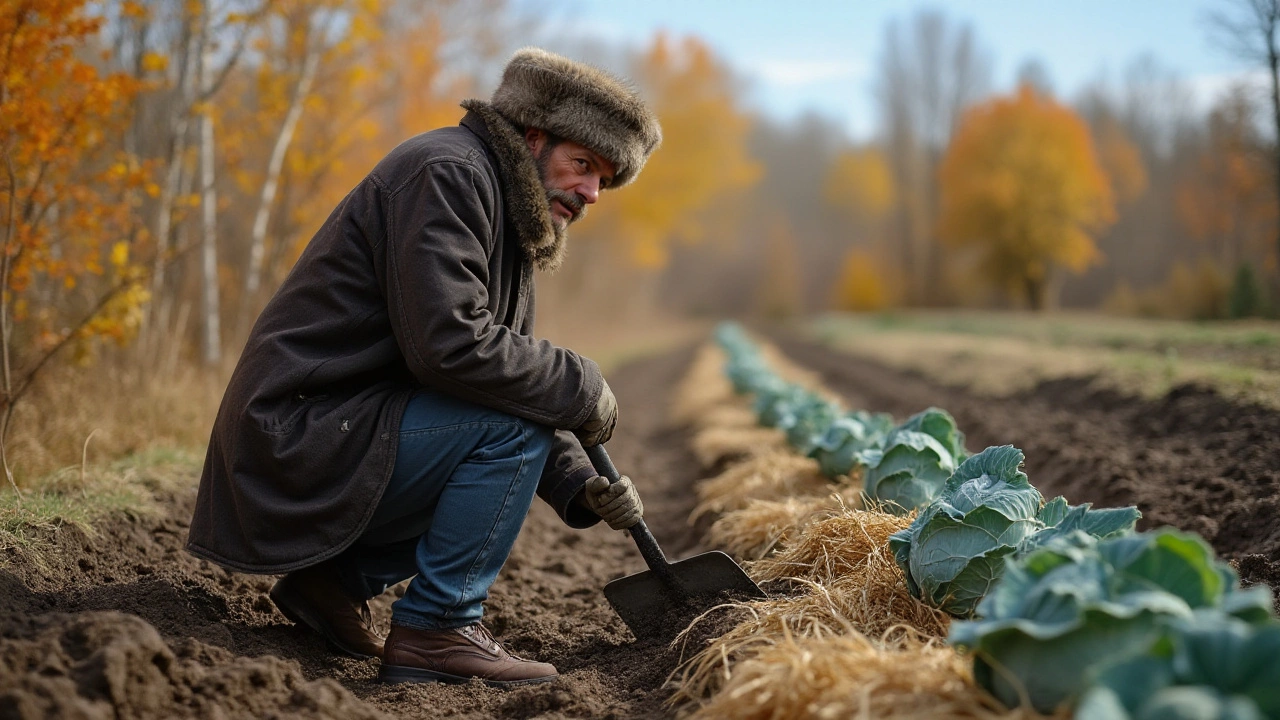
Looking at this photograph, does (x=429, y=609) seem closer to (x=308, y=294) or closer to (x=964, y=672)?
(x=308, y=294)

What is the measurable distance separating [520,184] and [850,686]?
1.80m

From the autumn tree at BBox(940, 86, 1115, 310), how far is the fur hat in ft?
111

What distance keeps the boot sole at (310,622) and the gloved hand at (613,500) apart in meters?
0.95

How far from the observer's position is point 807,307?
64875mm

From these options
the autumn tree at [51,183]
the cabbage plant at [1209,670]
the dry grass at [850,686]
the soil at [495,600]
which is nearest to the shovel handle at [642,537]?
the soil at [495,600]

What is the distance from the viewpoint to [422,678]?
9.36 ft

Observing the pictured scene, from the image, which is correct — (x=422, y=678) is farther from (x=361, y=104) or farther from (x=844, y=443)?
(x=361, y=104)

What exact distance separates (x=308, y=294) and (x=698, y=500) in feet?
11.9

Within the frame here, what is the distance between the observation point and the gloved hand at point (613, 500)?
310 cm

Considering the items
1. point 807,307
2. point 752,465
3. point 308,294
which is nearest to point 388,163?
point 308,294

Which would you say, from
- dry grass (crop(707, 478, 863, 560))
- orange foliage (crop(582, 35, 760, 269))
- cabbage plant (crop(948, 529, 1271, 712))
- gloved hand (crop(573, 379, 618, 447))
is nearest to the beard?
gloved hand (crop(573, 379, 618, 447))

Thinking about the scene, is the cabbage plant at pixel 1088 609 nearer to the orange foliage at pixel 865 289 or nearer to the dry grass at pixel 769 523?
the dry grass at pixel 769 523

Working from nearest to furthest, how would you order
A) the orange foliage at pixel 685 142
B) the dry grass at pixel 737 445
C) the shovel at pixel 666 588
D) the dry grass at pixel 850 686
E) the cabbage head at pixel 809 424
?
the dry grass at pixel 850 686, the shovel at pixel 666 588, the cabbage head at pixel 809 424, the dry grass at pixel 737 445, the orange foliage at pixel 685 142

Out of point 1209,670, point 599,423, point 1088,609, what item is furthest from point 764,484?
point 1209,670
